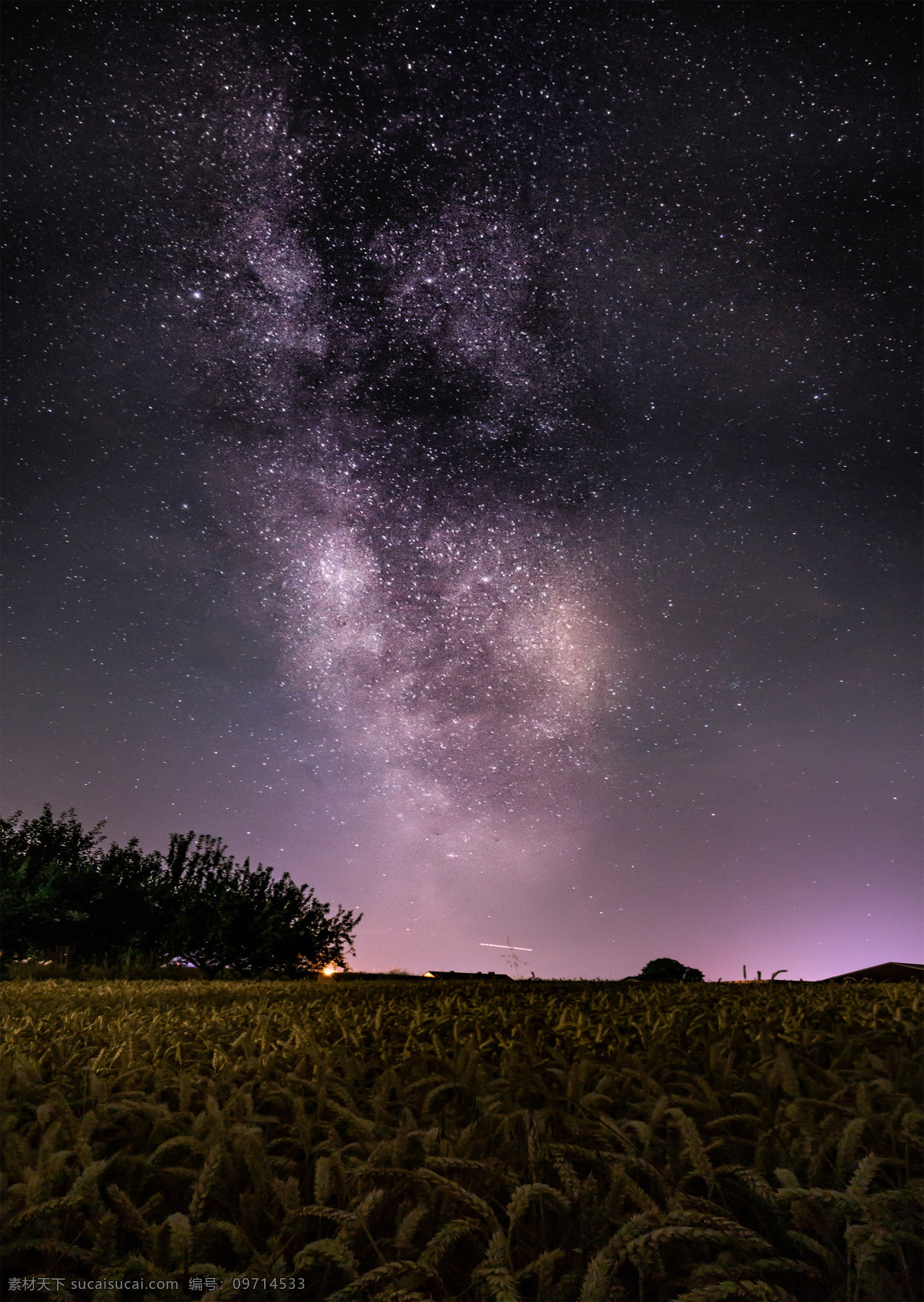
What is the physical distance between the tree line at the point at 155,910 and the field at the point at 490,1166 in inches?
1102

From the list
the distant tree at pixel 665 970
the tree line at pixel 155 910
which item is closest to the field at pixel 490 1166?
the distant tree at pixel 665 970

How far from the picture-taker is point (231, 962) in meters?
30.3

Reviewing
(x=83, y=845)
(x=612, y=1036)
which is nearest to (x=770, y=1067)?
(x=612, y=1036)

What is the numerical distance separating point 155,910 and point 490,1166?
109ft

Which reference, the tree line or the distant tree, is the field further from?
the tree line

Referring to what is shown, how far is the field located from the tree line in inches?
1102

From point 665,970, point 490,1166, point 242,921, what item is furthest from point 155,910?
point 490,1166

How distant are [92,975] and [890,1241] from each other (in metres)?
21.4

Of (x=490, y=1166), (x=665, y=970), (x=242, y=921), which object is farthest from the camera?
(x=242, y=921)

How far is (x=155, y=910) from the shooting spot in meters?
31.5

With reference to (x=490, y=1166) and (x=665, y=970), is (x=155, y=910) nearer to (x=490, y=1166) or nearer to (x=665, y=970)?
(x=665, y=970)

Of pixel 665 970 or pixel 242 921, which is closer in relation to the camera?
pixel 665 970

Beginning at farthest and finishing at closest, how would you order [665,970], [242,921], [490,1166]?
1. [242,921]
2. [665,970]
3. [490,1166]

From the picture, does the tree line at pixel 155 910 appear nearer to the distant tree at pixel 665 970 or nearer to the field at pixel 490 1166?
the distant tree at pixel 665 970
